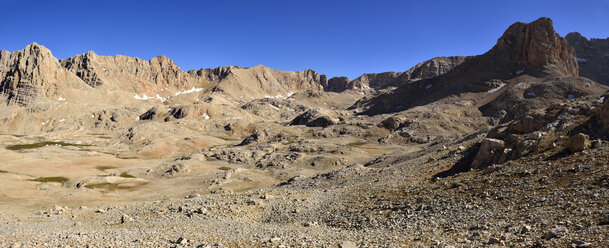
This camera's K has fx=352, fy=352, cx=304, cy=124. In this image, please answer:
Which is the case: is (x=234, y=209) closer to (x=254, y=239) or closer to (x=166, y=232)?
(x=166, y=232)

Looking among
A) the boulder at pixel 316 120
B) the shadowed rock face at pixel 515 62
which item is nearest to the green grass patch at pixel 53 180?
the boulder at pixel 316 120

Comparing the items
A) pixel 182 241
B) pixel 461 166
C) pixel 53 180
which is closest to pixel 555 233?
pixel 182 241

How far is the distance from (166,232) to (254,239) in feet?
21.2

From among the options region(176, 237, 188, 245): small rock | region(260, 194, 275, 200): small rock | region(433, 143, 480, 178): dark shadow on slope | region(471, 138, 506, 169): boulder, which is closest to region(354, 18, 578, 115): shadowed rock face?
region(433, 143, 480, 178): dark shadow on slope

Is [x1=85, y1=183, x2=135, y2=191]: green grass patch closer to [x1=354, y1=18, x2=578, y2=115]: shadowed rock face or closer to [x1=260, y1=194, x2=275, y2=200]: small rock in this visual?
[x1=260, y1=194, x2=275, y2=200]: small rock

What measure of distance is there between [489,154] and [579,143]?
7221 millimetres

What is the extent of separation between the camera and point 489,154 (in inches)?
1182

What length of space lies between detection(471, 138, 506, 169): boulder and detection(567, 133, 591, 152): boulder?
537 cm

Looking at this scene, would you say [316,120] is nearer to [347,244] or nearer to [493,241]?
[347,244]

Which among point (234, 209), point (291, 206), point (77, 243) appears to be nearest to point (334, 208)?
point (291, 206)

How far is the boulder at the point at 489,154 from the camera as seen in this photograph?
29.4 m

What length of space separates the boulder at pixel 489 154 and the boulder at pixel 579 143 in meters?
5.37

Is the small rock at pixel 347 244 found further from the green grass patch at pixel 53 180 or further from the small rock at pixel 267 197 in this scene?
the green grass patch at pixel 53 180

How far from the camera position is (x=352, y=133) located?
5684 inches
